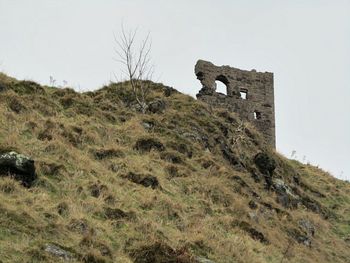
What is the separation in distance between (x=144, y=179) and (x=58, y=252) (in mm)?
6588

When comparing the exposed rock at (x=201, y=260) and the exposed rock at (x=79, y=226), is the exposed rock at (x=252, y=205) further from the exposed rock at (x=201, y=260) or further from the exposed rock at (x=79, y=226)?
the exposed rock at (x=79, y=226)

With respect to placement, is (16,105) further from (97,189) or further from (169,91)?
(169,91)

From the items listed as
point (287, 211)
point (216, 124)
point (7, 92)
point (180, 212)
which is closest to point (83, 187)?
point (180, 212)

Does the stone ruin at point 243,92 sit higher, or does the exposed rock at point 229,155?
the stone ruin at point 243,92

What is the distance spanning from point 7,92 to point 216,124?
9.29 meters

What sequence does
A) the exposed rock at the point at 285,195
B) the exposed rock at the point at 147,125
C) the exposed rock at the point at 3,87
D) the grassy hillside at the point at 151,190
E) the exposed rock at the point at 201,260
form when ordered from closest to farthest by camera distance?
1. the grassy hillside at the point at 151,190
2. the exposed rock at the point at 201,260
3. the exposed rock at the point at 3,87
4. the exposed rock at the point at 285,195
5. the exposed rock at the point at 147,125

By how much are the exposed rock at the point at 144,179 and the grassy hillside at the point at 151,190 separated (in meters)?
0.05

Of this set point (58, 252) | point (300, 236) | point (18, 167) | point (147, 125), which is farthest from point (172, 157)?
point (58, 252)

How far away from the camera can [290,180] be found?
27531 mm

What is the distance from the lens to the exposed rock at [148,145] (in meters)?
21.8

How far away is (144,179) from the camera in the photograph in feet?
61.1

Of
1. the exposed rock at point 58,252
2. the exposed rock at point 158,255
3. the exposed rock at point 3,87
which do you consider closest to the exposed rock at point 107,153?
the exposed rock at point 3,87

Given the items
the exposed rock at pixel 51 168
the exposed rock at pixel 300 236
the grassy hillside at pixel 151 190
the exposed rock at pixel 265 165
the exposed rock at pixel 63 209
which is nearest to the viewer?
the grassy hillside at pixel 151 190

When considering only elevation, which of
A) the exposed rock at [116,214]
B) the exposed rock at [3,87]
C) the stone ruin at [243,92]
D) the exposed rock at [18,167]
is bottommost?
the exposed rock at [116,214]
